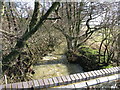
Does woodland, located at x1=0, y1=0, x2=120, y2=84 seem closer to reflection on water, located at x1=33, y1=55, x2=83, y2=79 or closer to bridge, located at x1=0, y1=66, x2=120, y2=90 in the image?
reflection on water, located at x1=33, y1=55, x2=83, y2=79

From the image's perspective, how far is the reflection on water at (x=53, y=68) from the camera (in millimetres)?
6871

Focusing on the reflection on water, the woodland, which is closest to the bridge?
the woodland

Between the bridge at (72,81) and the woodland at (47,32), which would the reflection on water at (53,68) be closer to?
the woodland at (47,32)

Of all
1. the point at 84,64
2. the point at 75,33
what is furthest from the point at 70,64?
the point at 75,33

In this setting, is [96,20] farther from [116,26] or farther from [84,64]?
[84,64]

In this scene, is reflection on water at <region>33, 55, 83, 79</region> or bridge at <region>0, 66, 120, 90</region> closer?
bridge at <region>0, 66, 120, 90</region>

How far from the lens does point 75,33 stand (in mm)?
9461

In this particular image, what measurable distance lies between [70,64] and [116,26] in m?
4.23

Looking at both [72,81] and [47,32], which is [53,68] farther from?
[72,81]

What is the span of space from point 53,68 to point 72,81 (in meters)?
4.99

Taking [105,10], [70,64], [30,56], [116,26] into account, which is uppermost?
[105,10]

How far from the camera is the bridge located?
2598mm

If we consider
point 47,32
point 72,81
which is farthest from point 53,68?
point 72,81

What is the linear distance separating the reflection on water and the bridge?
3940mm
